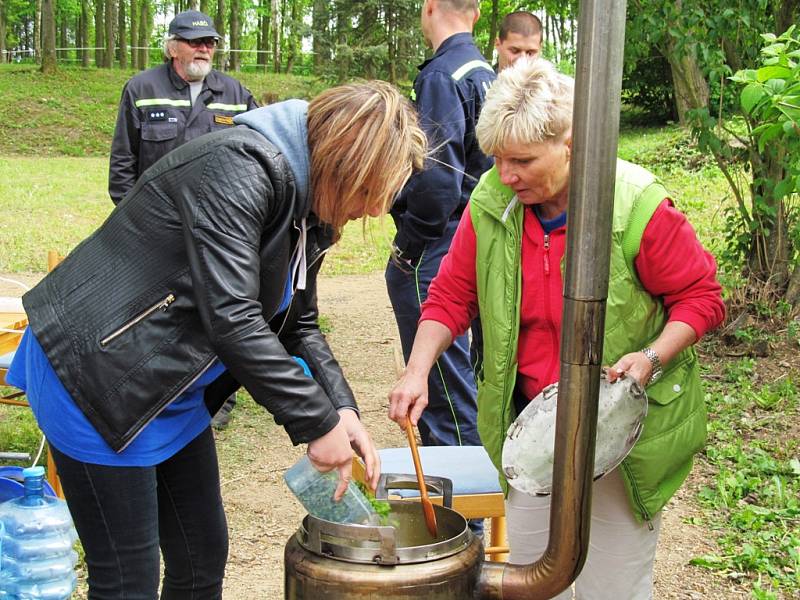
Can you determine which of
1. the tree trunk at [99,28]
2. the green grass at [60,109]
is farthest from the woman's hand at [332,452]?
the tree trunk at [99,28]

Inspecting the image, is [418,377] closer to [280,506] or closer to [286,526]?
[286,526]

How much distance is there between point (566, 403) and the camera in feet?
6.51

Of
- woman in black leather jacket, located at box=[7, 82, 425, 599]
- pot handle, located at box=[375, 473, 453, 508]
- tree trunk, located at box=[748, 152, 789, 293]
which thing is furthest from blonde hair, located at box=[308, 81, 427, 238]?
tree trunk, located at box=[748, 152, 789, 293]

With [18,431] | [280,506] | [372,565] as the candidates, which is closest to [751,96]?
[372,565]

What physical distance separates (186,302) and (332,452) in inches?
17.7

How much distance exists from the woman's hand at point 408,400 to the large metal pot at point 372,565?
411 mm

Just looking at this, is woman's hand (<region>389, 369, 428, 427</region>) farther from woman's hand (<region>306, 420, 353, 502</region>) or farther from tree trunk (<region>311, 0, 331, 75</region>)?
tree trunk (<region>311, 0, 331, 75</region>)

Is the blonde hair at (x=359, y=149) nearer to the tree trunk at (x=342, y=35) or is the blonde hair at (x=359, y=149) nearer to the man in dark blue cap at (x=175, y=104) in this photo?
the man in dark blue cap at (x=175, y=104)

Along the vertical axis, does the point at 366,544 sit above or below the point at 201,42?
below

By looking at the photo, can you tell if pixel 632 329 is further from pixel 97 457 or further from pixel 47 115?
pixel 47 115

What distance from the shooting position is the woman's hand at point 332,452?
2.13 m

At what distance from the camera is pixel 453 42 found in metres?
4.18

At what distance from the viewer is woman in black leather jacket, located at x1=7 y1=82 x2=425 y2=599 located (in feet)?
6.70

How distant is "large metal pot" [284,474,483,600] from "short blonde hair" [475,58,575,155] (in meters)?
0.92
